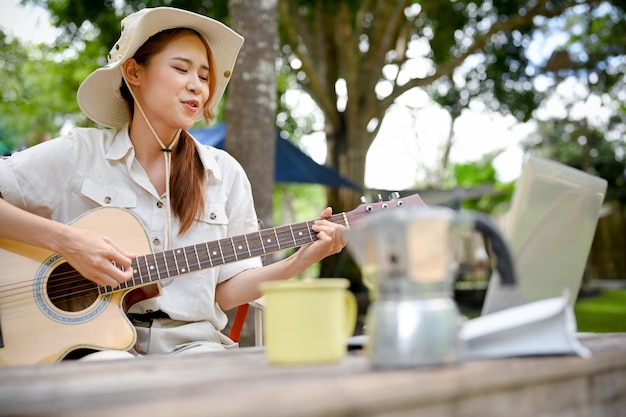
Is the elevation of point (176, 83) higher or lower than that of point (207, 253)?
higher

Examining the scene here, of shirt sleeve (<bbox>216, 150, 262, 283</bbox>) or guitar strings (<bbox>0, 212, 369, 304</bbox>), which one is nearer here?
guitar strings (<bbox>0, 212, 369, 304</bbox>)

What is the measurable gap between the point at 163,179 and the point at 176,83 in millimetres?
334

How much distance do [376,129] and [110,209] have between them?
910cm

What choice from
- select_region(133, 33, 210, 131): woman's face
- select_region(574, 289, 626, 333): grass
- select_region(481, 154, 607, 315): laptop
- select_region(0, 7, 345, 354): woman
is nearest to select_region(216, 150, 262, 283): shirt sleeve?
select_region(0, 7, 345, 354): woman

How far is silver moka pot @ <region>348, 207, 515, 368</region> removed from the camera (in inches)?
43.1

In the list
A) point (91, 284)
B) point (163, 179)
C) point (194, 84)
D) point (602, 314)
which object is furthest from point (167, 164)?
point (602, 314)

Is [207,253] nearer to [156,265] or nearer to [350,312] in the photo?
[156,265]

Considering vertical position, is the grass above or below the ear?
below

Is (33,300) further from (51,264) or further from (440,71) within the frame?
(440,71)

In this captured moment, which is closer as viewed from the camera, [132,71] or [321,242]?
[321,242]

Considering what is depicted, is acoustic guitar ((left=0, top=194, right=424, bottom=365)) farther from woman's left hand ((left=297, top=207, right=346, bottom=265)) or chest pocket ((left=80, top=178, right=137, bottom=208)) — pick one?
chest pocket ((left=80, top=178, right=137, bottom=208))

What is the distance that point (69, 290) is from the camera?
2422 mm

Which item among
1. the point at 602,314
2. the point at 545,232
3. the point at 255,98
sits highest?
the point at 255,98

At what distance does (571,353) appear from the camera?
1.30 metres
